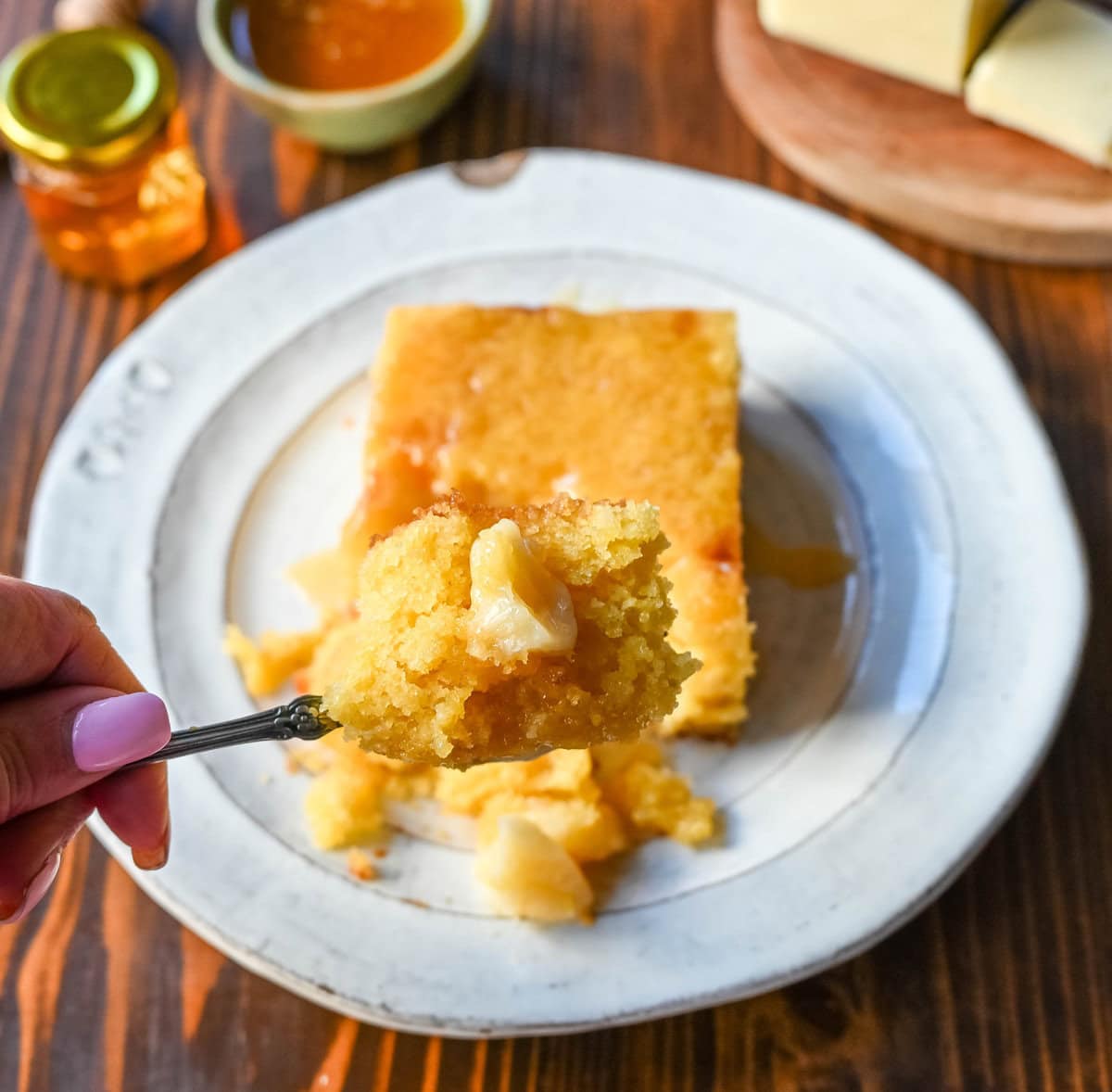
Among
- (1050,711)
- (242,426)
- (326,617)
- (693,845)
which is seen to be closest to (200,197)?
(242,426)

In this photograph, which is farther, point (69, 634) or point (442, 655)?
point (69, 634)

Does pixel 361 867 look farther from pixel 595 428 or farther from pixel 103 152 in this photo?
pixel 103 152

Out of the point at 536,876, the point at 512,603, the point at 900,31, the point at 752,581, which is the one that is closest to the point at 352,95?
the point at 900,31

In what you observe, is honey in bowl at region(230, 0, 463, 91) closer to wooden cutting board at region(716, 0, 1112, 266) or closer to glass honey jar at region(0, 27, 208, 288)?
glass honey jar at region(0, 27, 208, 288)

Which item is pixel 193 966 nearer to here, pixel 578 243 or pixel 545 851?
pixel 545 851

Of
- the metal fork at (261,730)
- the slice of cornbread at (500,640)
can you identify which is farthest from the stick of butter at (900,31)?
the metal fork at (261,730)
